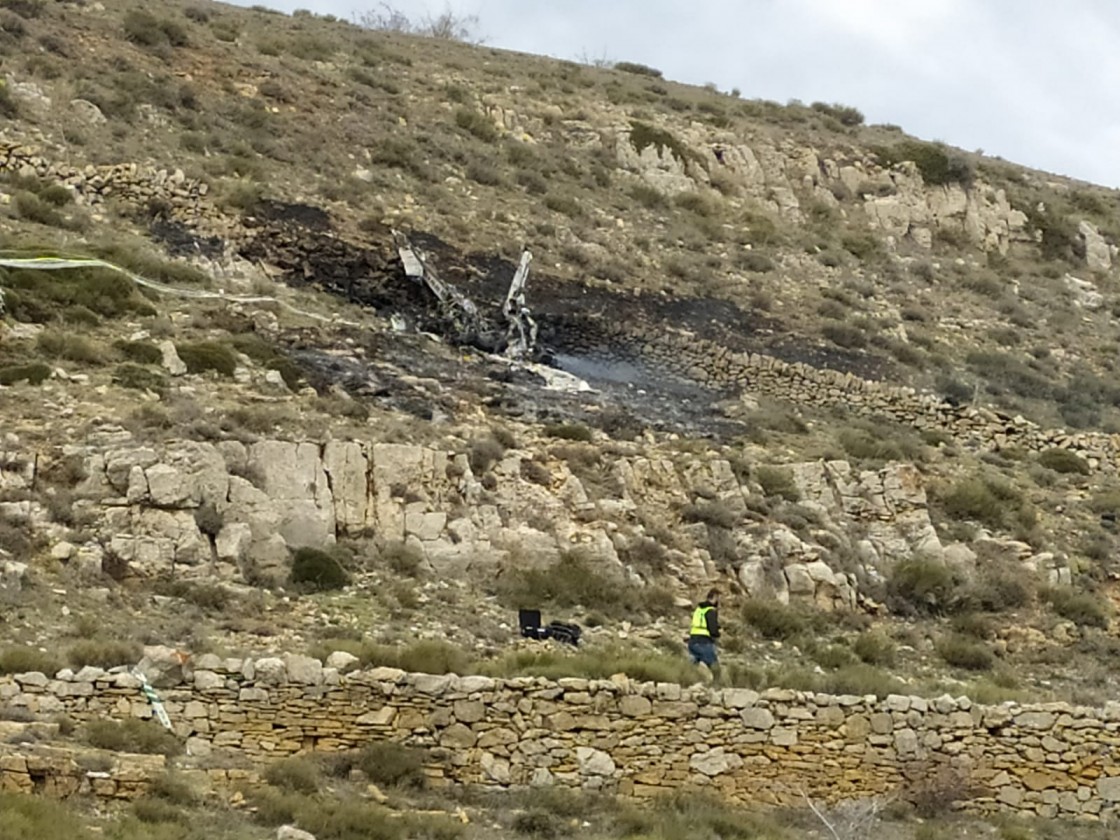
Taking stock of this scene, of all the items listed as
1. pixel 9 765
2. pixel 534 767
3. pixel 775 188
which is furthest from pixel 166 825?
pixel 775 188

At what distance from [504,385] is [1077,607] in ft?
32.3

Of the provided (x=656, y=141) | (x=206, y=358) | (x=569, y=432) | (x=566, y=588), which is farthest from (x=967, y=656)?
(x=656, y=141)

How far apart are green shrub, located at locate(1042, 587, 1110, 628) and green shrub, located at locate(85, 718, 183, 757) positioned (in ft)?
44.2

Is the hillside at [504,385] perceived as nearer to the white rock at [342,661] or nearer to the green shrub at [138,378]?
the green shrub at [138,378]

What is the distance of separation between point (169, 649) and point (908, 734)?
7659 millimetres

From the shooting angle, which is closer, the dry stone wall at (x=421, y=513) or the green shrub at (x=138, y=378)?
the dry stone wall at (x=421, y=513)

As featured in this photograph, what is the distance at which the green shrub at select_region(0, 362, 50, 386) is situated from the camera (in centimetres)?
1900

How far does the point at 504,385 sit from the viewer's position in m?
24.2

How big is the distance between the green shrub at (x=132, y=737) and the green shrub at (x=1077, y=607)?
44.2 feet

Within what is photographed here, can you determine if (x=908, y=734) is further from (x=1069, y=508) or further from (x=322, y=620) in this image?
(x=1069, y=508)

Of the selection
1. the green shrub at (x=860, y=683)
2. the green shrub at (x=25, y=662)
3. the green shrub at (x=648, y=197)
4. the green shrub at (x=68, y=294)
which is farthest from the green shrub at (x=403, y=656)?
the green shrub at (x=648, y=197)

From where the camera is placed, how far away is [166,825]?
10508 millimetres

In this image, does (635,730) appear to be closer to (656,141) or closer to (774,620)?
(774,620)

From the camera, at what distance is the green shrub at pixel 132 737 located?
12.3 m
